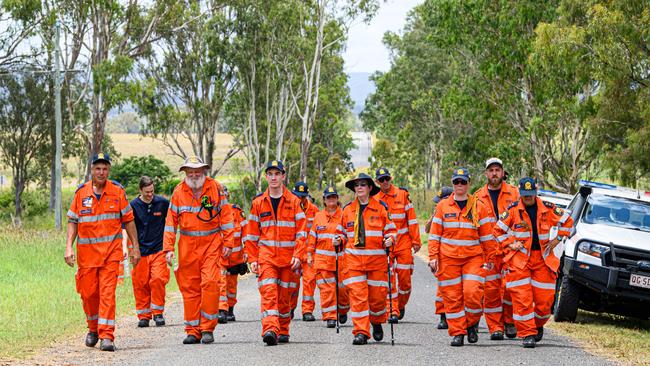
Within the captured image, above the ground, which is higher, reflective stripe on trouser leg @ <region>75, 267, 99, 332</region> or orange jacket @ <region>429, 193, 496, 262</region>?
orange jacket @ <region>429, 193, 496, 262</region>

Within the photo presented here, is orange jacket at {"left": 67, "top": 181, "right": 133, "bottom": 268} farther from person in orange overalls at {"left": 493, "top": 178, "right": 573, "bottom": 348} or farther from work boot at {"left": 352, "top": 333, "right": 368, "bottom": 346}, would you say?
person in orange overalls at {"left": 493, "top": 178, "right": 573, "bottom": 348}

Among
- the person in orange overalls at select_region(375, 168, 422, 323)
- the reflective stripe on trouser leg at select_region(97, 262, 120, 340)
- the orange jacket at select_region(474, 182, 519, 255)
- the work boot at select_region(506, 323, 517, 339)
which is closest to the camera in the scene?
the reflective stripe on trouser leg at select_region(97, 262, 120, 340)

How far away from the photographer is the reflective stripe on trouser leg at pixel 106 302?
10.9 m

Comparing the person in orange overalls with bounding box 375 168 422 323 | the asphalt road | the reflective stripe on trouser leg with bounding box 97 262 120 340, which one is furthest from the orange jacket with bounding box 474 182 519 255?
the reflective stripe on trouser leg with bounding box 97 262 120 340

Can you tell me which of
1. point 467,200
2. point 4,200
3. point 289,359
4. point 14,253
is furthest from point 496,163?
point 4,200

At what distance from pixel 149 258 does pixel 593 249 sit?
5841 millimetres

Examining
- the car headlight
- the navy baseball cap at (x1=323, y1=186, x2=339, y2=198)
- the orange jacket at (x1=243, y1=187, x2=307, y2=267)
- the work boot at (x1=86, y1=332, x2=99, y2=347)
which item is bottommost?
the work boot at (x1=86, y1=332, x2=99, y2=347)

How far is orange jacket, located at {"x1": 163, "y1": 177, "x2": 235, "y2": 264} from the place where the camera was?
11.1 meters

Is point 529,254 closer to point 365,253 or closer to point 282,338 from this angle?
point 365,253

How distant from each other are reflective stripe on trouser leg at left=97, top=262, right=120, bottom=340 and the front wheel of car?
6.17 m

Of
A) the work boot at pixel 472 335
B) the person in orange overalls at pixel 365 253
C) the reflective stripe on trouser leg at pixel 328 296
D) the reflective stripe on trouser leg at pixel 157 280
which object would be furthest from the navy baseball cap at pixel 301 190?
the work boot at pixel 472 335

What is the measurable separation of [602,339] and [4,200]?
58.5m

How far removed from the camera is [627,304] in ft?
45.4

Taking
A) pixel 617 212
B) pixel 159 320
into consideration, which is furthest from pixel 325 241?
pixel 617 212
